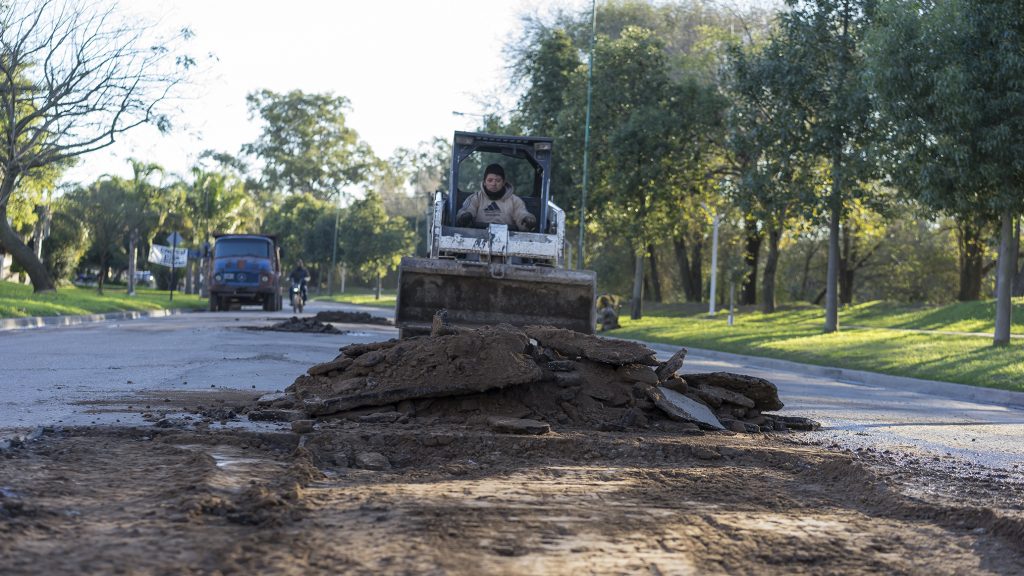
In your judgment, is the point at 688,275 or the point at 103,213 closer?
the point at 103,213

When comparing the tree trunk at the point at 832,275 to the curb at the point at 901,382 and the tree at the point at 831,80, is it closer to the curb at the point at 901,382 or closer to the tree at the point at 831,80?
the tree at the point at 831,80

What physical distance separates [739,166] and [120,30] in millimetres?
20991

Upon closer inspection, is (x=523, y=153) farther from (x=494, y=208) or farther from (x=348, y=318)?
(x=348, y=318)

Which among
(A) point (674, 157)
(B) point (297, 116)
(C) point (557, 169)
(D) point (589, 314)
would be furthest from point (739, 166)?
(B) point (297, 116)

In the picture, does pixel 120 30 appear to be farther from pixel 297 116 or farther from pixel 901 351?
pixel 297 116

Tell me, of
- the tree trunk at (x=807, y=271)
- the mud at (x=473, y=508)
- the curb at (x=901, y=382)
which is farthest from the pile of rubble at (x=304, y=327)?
the tree trunk at (x=807, y=271)

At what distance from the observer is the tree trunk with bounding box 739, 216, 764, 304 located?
42.6 meters

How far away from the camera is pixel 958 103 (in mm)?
20016

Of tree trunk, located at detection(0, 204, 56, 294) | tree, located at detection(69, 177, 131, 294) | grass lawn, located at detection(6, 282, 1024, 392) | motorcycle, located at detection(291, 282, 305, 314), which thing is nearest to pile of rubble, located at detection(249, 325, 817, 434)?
grass lawn, located at detection(6, 282, 1024, 392)

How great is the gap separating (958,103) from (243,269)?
25.8 m

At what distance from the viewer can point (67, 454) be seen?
21.2 ft

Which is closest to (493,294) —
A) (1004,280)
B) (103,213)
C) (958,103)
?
(958,103)

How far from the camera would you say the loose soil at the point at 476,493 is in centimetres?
443

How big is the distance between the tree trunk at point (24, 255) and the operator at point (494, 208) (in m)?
26.1
